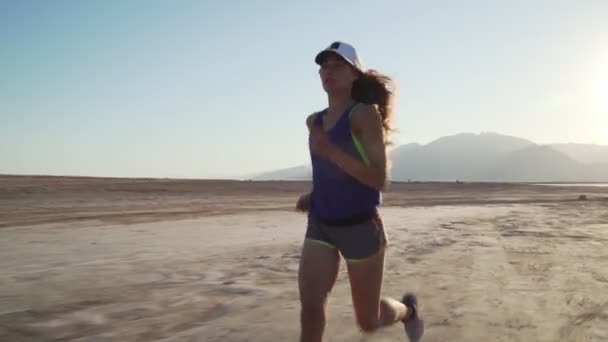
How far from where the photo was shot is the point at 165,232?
10.4 metres

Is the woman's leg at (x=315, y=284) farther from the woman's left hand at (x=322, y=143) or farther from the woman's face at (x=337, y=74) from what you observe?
the woman's face at (x=337, y=74)

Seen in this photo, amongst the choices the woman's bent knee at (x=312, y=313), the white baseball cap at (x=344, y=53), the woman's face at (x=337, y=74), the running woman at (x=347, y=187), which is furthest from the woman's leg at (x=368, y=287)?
the white baseball cap at (x=344, y=53)

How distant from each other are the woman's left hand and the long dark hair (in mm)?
292

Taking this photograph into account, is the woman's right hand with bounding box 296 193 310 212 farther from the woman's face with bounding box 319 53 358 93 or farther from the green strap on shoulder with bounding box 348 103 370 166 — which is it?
the woman's face with bounding box 319 53 358 93

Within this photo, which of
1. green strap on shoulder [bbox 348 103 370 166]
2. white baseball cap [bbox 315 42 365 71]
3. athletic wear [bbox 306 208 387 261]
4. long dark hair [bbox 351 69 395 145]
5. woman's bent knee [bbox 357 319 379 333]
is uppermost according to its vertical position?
white baseball cap [bbox 315 42 365 71]

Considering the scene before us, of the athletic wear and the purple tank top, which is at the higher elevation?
the purple tank top

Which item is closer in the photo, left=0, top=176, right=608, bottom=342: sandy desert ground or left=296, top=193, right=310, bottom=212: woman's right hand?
left=296, top=193, right=310, bottom=212: woman's right hand

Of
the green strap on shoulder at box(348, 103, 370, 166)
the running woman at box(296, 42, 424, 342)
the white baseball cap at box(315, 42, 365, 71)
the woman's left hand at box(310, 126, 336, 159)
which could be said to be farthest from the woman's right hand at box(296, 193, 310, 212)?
the white baseball cap at box(315, 42, 365, 71)

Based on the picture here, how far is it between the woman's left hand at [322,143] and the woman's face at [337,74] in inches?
10.8

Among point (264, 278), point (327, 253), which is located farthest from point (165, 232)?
point (327, 253)

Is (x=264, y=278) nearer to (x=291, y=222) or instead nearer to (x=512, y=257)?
(x=512, y=257)

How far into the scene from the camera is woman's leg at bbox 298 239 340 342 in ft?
9.10

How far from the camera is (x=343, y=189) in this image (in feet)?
9.12

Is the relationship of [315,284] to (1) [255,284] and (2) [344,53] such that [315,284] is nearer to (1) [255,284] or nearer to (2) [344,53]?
(2) [344,53]
